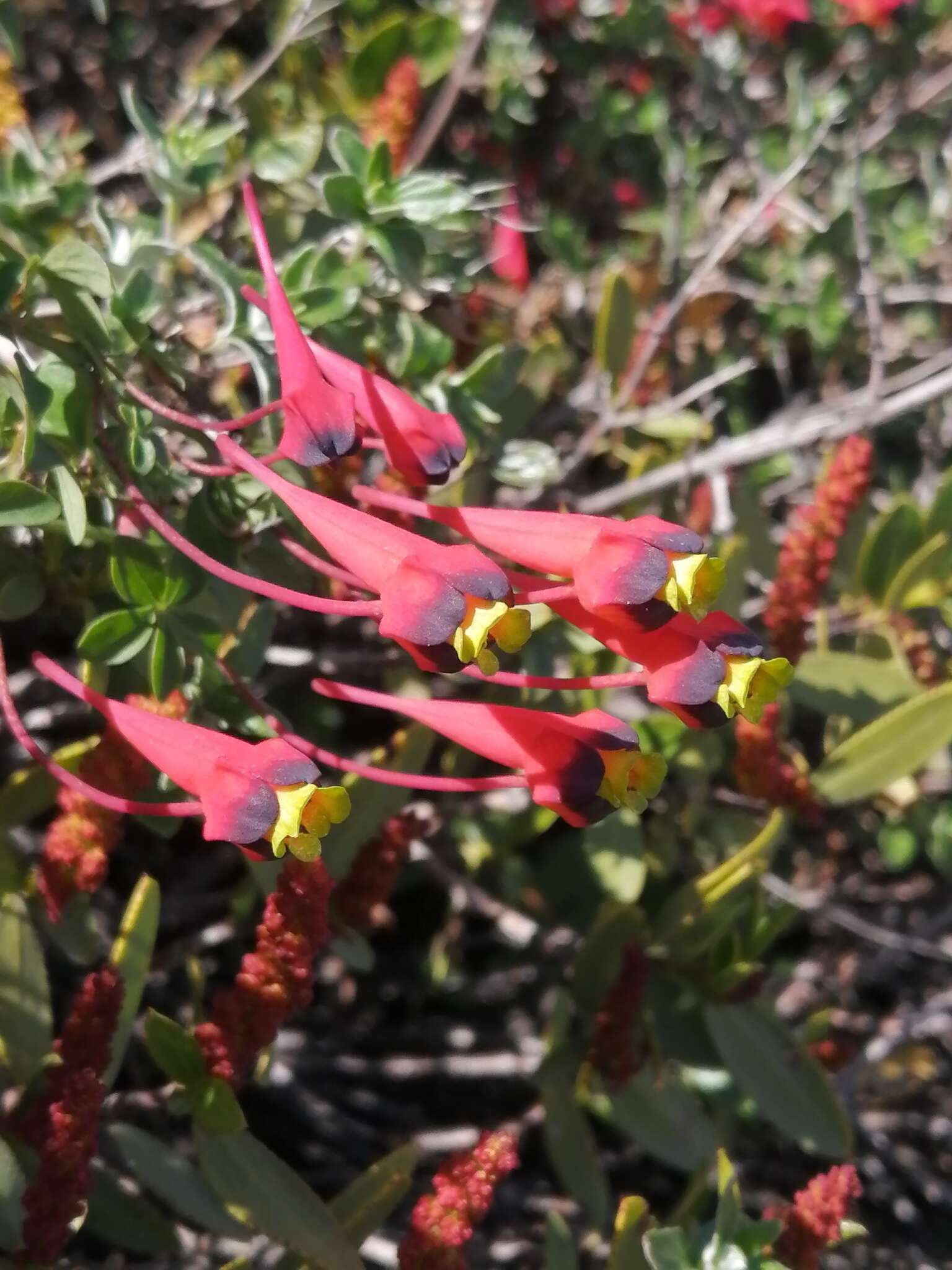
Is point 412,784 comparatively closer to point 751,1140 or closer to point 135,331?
point 135,331

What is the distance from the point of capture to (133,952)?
3.60 feet

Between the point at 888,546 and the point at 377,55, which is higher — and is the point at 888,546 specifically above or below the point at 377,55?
below

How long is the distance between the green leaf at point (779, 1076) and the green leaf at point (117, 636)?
87cm

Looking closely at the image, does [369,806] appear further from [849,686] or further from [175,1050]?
[849,686]

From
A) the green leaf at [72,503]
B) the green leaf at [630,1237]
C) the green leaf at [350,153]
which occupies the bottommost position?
the green leaf at [630,1237]

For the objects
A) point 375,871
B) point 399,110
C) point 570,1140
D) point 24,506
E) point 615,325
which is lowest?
point 570,1140

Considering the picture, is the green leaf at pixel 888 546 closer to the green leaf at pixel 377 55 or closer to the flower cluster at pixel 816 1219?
the flower cluster at pixel 816 1219

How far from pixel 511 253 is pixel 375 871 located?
1.22m

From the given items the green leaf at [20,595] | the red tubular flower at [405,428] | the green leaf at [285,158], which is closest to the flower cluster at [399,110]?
the green leaf at [285,158]

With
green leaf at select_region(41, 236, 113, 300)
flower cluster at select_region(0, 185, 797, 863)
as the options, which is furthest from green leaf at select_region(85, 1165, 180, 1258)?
green leaf at select_region(41, 236, 113, 300)

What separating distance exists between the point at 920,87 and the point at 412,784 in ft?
6.86

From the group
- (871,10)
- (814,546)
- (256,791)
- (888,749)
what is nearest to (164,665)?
(256,791)

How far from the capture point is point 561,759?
0.83m

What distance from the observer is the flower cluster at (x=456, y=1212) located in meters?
1.01
